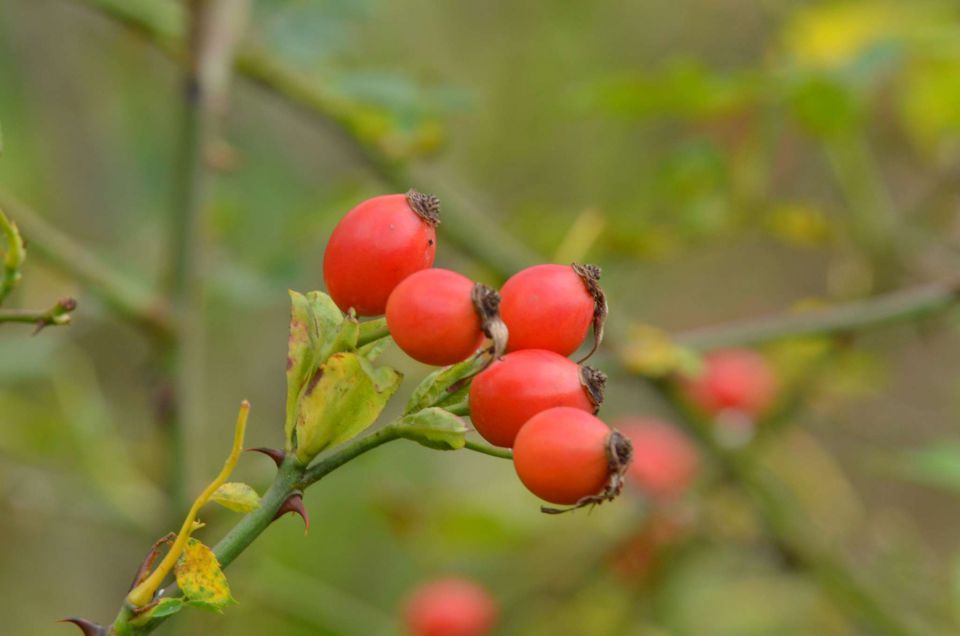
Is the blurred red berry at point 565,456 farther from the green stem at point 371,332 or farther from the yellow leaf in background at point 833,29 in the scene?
the yellow leaf in background at point 833,29

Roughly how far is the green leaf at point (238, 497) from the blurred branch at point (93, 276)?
2.23 ft

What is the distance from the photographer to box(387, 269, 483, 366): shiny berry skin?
28.4 inches

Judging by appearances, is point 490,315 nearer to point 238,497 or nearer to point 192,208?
point 238,497

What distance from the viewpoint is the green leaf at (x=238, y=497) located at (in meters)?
0.72

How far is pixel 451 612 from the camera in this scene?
2234 millimetres

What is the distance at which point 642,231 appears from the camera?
194 centimetres

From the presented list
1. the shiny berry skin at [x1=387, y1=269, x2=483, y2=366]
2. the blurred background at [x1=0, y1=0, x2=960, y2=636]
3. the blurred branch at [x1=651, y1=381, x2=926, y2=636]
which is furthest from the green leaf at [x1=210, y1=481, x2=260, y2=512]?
the blurred branch at [x1=651, y1=381, x2=926, y2=636]

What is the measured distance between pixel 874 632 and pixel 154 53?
2.57m

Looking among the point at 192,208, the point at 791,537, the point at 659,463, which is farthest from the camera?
the point at 659,463

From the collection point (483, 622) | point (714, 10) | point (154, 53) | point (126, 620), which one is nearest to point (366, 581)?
point (483, 622)

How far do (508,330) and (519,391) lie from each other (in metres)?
0.06

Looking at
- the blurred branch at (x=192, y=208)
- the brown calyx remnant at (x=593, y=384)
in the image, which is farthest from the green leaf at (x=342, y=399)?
the blurred branch at (x=192, y=208)

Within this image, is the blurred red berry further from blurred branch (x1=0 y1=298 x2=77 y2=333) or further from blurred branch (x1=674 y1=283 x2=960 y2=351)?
blurred branch (x1=674 y1=283 x2=960 y2=351)

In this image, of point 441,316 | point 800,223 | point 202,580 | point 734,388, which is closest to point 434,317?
point 441,316
